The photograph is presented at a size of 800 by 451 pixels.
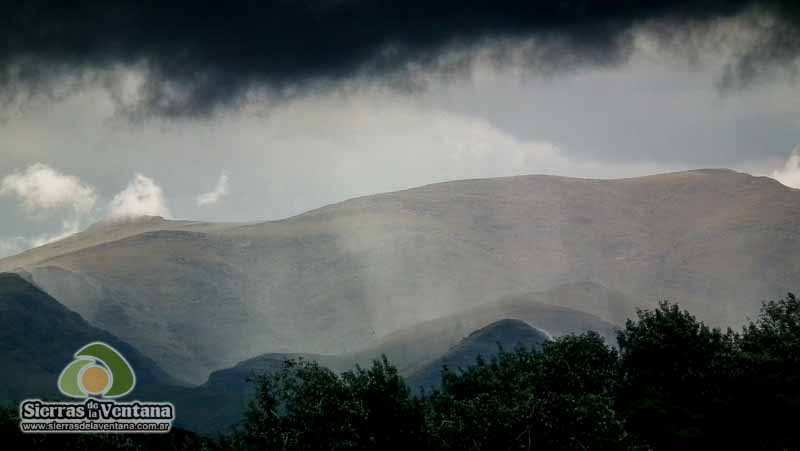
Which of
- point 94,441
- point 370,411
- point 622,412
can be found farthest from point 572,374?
point 94,441

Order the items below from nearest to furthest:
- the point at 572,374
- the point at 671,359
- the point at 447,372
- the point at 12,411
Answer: the point at 12,411 < the point at 572,374 < the point at 671,359 < the point at 447,372

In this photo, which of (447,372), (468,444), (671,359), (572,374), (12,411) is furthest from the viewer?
(447,372)

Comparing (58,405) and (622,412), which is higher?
(58,405)

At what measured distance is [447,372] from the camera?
91312mm

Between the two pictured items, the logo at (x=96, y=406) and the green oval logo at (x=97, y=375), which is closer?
the logo at (x=96, y=406)

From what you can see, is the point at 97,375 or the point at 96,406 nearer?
the point at 96,406

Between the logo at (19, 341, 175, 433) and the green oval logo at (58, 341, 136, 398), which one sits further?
the green oval logo at (58, 341, 136, 398)

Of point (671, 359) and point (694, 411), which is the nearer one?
point (694, 411)

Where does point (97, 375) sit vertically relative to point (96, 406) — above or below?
above

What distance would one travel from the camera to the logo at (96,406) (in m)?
49.0

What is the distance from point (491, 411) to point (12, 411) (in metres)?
34.1

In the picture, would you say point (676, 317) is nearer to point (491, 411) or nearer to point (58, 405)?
point (491, 411)

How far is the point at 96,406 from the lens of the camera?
1930 inches

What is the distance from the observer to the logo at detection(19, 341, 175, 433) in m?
49.0
